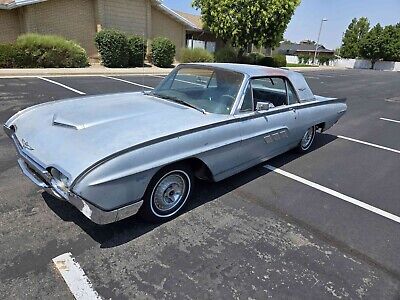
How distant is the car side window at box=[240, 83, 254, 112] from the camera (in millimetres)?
3471

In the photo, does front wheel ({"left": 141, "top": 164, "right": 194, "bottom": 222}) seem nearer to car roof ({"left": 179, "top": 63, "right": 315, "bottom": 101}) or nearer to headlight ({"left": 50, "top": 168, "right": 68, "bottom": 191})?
headlight ({"left": 50, "top": 168, "right": 68, "bottom": 191})

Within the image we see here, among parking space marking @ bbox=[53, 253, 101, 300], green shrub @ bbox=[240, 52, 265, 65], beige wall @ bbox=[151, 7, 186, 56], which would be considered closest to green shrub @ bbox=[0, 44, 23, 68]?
beige wall @ bbox=[151, 7, 186, 56]

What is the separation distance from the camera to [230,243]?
271cm

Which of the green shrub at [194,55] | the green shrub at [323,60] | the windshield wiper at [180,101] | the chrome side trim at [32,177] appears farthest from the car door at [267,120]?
the green shrub at [323,60]

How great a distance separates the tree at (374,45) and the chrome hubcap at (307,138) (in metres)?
56.4

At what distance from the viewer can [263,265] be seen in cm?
247

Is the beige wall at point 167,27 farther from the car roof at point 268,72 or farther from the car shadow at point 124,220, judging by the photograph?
the car shadow at point 124,220

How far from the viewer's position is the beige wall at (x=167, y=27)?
22234mm

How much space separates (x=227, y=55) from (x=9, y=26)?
14.7 metres

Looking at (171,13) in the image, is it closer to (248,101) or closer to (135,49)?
(135,49)

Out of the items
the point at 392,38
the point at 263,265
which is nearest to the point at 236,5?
the point at 263,265

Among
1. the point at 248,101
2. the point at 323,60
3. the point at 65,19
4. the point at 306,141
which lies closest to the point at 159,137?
the point at 248,101

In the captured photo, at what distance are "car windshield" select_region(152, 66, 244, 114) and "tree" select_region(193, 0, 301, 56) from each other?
19442 millimetres

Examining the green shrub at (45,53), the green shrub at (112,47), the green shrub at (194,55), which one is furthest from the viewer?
the green shrub at (194,55)
